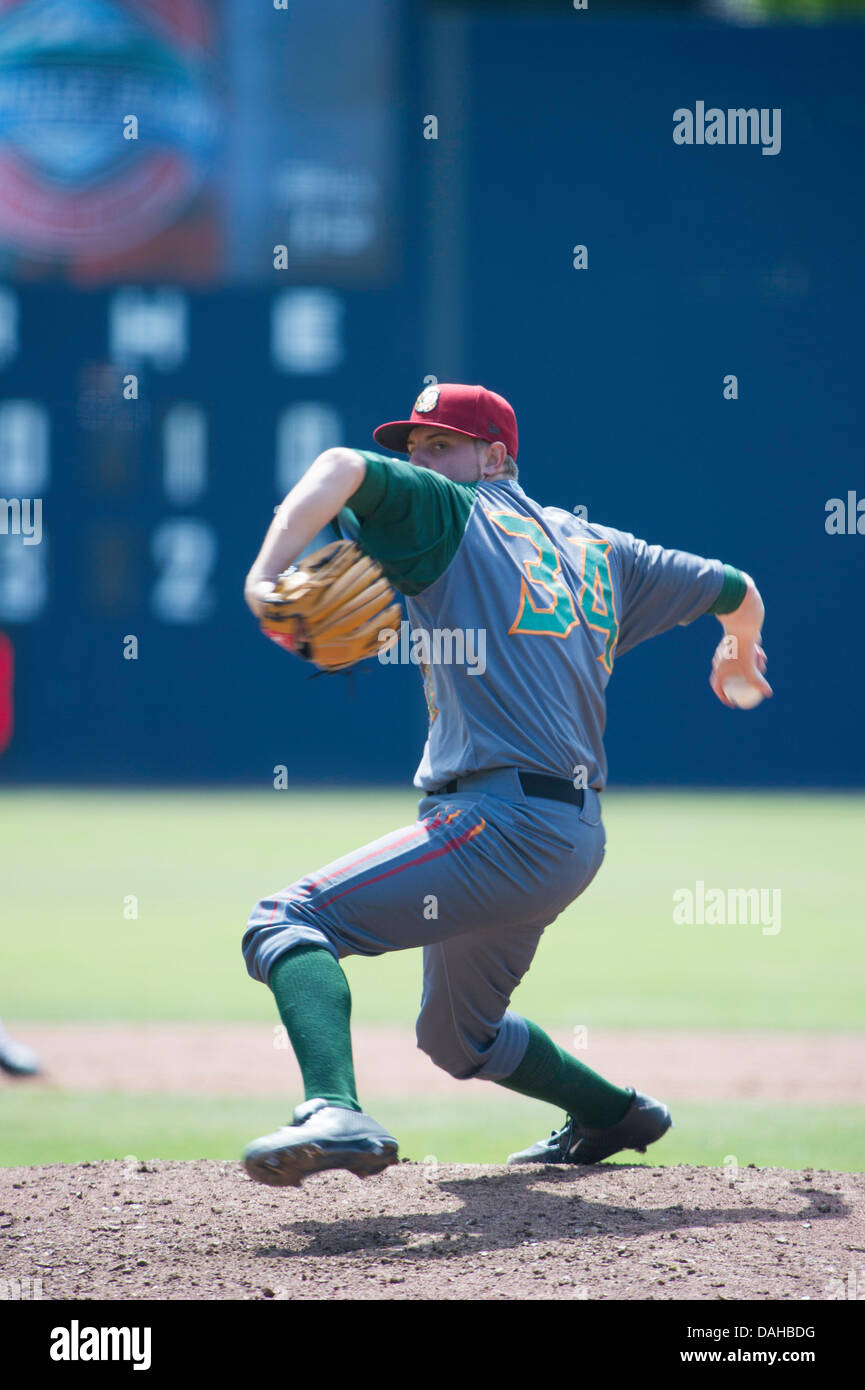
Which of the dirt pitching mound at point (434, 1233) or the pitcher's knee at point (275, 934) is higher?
the pitcher's knee at point (275, 934)

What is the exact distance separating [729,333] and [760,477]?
1.61 metres

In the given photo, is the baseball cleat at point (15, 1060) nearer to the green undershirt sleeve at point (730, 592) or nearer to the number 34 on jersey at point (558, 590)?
the number 34 on jersey at point (558, 590)

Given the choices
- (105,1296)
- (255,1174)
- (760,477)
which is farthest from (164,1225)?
(760,477)

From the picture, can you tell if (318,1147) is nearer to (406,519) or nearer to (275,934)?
(275,934)

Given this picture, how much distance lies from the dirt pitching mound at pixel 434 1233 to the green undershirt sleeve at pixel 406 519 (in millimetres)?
1317

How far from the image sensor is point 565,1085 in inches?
143

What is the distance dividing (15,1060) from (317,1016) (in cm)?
279

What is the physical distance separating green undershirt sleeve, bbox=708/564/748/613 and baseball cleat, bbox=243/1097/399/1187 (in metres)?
1.63

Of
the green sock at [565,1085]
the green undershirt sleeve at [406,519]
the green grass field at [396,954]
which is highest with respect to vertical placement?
the green undershirt sleeve at [406,519]

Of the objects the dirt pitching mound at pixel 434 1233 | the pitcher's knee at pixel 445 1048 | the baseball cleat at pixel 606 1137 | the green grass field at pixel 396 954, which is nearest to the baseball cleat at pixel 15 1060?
the green grass field at pixel 396 954

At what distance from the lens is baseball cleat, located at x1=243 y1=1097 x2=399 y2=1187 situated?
97.9 inches

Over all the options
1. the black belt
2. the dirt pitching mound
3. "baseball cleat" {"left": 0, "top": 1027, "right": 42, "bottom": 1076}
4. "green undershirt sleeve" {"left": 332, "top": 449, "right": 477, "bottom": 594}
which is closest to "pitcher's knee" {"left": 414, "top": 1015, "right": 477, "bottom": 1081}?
the dirt pitching mound

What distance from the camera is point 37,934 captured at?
8250 millimetres

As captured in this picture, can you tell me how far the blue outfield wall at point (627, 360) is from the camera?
15.7 m
